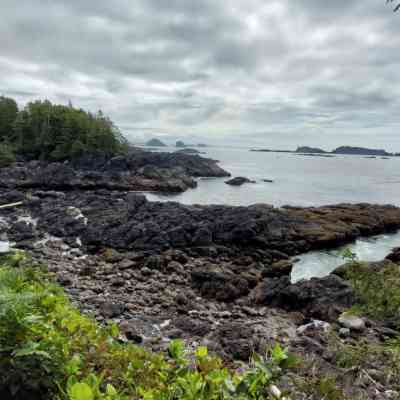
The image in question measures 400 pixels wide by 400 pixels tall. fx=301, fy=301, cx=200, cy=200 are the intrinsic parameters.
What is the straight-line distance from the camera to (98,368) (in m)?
3.02

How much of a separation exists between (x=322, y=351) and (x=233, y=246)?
9792 millimetres

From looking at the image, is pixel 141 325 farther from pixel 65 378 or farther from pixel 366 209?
pixel 366 209

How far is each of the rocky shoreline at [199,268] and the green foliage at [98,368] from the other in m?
3.55

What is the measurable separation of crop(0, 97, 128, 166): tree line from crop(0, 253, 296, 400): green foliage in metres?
53.4

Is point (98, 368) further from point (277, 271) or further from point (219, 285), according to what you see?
point (277, 271)

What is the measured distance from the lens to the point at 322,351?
641cm

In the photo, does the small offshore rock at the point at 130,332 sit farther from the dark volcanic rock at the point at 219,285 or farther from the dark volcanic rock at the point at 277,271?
the dark volcanic rock at the point at 277,271

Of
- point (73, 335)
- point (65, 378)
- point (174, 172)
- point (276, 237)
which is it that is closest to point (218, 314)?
point (73, 335)

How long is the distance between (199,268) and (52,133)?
2037 inches

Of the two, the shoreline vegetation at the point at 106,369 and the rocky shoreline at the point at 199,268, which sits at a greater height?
the shoreline vegetation at the point at 106,369

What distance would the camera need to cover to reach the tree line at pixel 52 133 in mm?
52656

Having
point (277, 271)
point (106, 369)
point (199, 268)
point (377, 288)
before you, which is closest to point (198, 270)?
point (199, 268)

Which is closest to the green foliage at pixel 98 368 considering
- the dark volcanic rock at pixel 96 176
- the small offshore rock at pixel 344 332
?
the small offshore rock at pixel 344 332

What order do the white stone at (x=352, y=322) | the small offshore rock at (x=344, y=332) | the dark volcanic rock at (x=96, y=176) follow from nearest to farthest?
the small offshore rock at (x=344, y=332)
the white stone at (x=352, y=322)
the dark volcanic rock at (x=96, y=176)
